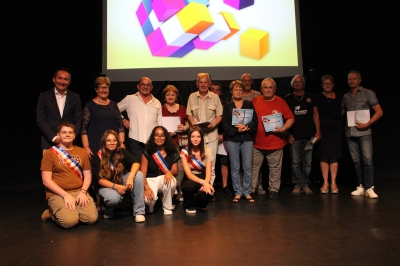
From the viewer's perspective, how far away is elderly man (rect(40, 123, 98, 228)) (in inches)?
135

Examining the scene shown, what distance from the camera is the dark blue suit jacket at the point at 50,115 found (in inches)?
156

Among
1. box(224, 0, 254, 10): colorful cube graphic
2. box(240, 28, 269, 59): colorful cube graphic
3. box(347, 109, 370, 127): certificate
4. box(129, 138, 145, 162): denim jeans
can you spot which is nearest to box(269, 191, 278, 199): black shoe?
box(347, 109, 370, 127): certificate

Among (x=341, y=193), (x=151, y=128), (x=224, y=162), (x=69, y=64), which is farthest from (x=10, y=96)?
(x=341, y=193)

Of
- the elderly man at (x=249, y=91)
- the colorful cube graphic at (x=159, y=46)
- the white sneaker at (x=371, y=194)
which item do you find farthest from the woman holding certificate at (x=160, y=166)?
the white sneaker at (x=371, y=194)

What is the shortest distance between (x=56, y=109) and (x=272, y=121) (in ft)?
7.48

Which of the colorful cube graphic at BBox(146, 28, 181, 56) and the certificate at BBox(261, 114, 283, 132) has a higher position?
the colorful cube graphic at BBox(146, 28, 181, 56)

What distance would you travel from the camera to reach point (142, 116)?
4379 mm

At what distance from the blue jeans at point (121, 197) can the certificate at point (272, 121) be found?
1575 millimetres

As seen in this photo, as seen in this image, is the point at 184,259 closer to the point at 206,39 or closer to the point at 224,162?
the point at 224,162

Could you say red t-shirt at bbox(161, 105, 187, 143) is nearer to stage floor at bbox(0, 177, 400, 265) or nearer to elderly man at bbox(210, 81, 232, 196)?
elderly man at bbox(210, 81, 232, 196)

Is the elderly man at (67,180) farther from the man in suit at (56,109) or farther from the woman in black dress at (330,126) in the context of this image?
the woman in black dress at (330,126)

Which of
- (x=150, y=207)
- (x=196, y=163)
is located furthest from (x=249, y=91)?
(x=150, y=207)

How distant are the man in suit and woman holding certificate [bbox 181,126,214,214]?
1.15 m

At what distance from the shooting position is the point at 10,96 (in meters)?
5.41
